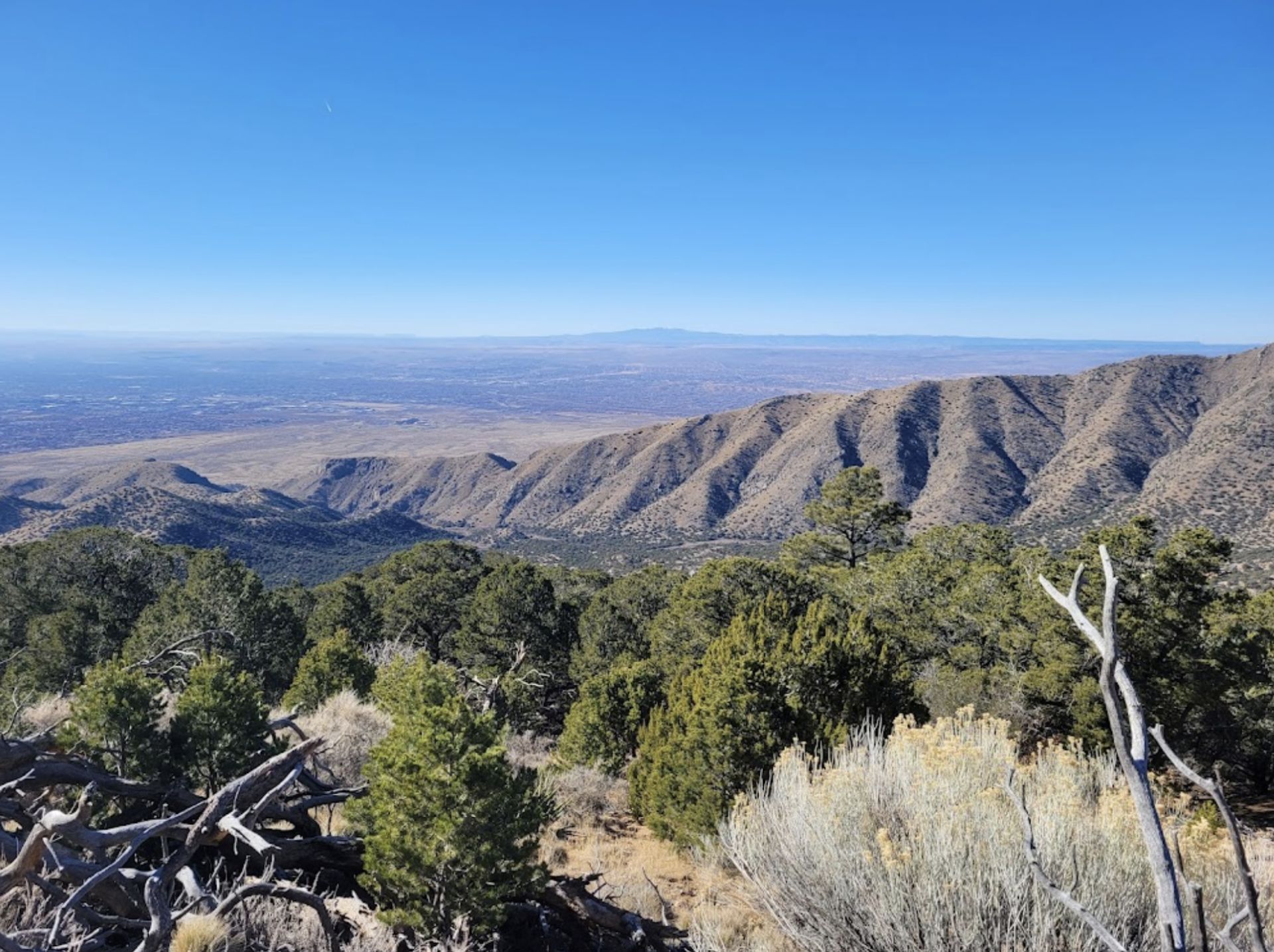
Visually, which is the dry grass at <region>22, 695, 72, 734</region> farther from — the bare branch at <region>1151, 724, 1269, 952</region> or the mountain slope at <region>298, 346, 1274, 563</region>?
the mountain slope at <region>298, 346, 1274, 563</region>

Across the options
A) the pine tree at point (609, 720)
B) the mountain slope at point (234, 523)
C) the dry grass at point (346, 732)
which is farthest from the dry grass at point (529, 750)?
the mountain slope at point (234, 523)

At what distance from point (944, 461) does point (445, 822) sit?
125 m

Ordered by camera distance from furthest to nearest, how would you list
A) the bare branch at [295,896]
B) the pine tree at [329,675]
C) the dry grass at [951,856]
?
the pine tree at [329,675] → the bare branch at [295,896] → the dry grass at [951,856]

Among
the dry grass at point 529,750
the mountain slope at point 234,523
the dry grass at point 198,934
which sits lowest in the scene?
the mountain slope at point 234,523

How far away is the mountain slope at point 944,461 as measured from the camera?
83312mm

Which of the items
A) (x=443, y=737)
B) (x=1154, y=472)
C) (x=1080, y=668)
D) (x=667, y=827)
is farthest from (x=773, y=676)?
(x=1154, y=472)

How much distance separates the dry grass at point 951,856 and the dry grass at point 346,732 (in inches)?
273

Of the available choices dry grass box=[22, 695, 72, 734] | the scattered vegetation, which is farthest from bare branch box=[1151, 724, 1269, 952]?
dry grass box=[22, 695, 72, 734]

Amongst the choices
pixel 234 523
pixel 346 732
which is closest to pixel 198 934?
pixel 346 732

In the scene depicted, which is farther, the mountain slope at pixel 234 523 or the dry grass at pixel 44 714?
the mountain slope at pixel 234 523

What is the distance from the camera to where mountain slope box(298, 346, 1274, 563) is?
83.3 meters

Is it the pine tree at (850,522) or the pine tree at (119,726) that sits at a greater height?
the pine tree at (119,726)

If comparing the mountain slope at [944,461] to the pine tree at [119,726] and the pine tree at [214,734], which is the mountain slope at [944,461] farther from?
the pine tree at [119,726]

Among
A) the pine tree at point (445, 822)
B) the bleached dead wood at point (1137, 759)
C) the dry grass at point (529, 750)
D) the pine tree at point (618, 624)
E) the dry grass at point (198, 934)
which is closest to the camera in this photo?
the bleached dead wood at point (1137, 759)
